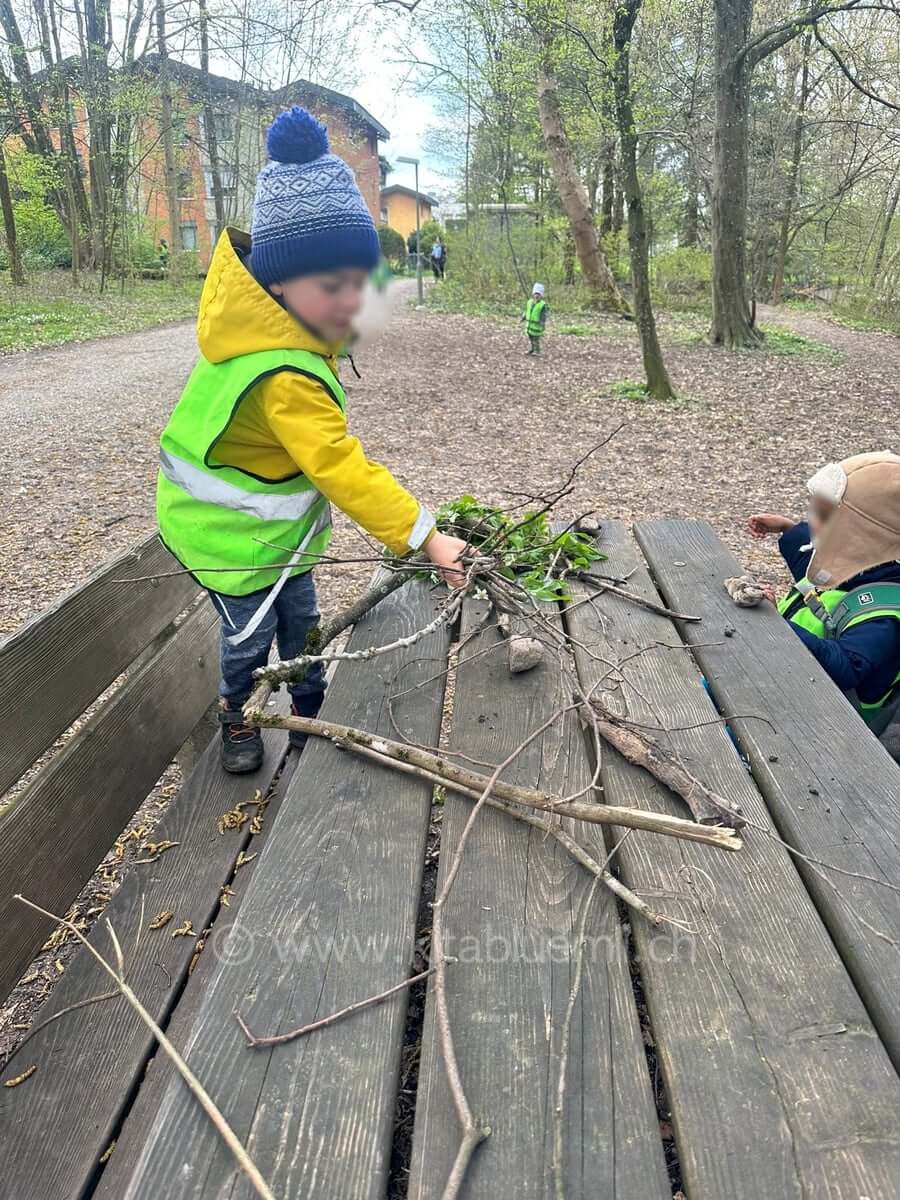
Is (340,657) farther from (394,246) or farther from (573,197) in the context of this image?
(394,246)

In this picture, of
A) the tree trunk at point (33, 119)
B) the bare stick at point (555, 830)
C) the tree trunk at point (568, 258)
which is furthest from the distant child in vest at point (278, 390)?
the tree trunk at point (568, 258)

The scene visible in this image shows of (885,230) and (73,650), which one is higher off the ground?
(885,230)

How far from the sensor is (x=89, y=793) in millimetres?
1780

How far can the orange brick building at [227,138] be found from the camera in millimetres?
25044

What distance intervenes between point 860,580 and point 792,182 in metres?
24.8

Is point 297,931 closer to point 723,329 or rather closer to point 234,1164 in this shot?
point 234,1164

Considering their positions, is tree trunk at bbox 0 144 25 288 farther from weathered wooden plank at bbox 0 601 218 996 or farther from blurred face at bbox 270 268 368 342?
blurred face at bbox 270 268 368 342

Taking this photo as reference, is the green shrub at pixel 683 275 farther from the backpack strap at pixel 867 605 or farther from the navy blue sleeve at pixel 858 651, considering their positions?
the navy blue sleeve at pixel 858 651

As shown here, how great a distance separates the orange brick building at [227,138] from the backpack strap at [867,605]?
2280 cm

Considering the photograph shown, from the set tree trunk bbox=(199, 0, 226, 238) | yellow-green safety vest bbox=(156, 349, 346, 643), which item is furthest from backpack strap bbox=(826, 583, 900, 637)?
tree trunk bbox=(199, 0, 226, 238)

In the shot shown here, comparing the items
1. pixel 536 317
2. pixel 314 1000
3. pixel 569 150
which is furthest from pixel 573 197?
pixel 314 1000

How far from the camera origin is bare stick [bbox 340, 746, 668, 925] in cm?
121

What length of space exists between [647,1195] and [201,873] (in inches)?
51.6

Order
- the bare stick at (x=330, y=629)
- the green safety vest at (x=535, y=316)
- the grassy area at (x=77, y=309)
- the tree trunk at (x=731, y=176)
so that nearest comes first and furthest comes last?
1. the bare stick at (x=330, y=629)
2. the tree trunk at (x=731, y=176)
3. the green safety vest at (x=535, y=316)
4. the grassy area at (x=77, y=309)
